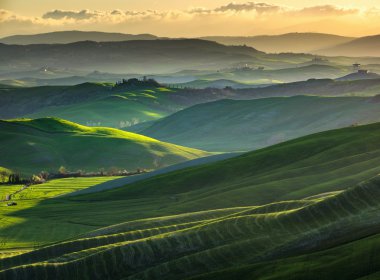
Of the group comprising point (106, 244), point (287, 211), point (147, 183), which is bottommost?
point (147, 183)

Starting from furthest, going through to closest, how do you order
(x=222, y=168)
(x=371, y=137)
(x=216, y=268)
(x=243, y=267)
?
(x=222, y=168) → (x=371, y=137) → (x=216, y=268) → (x=243, y=267)

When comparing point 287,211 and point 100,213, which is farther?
point 100,213

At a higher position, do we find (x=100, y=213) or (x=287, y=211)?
(x=287, y=211)

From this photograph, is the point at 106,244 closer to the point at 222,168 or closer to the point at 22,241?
the point at 22,241

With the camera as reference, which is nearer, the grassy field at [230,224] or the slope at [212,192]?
the grassy field at [230,224]

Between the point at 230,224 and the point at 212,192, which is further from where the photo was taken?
the point at 212,192

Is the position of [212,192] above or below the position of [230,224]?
→ below

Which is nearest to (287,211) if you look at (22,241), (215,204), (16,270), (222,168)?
(16,270)

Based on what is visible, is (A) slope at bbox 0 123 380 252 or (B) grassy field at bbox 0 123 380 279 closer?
(B) grassy field at bbox 0 123 380 279
